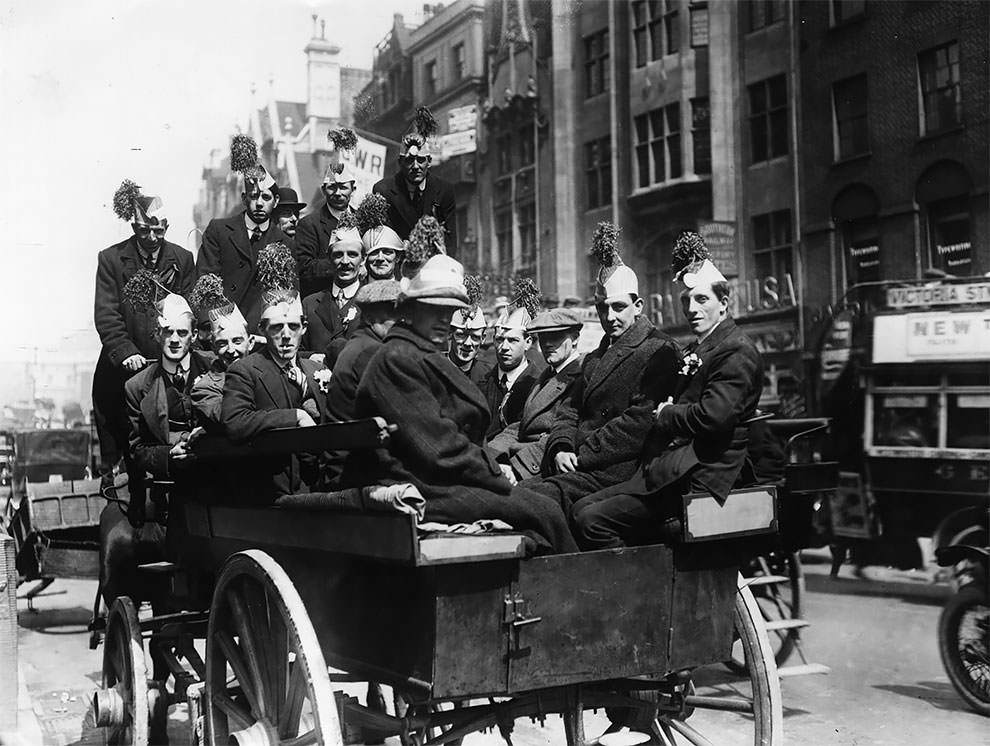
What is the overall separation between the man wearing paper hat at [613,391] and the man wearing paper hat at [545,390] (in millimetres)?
358

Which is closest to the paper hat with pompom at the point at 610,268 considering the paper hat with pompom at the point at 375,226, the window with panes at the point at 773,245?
the paper hat with pompom at the point at 375,226

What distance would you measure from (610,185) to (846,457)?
13.0 meters

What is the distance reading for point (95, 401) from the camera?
22.5ft

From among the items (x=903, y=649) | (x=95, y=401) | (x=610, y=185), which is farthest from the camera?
(x=610, y=185)

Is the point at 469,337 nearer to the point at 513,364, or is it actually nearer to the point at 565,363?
the point at 513,364

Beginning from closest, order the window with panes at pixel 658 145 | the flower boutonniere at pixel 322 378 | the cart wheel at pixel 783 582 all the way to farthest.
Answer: the flower boutonniere at pixel 322 378
the cart wheel at pixel 783 582
the window with panes at pixel 658 145

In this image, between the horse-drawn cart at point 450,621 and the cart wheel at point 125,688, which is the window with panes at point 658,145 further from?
the horse-drawn cart at point 450,621

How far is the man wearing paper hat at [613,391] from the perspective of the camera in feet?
14.9

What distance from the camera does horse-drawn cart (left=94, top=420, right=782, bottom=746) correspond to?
10.8ft

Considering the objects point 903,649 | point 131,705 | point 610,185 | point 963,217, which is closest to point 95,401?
point 131,705

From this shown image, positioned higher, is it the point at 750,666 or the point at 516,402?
the point at 516,402

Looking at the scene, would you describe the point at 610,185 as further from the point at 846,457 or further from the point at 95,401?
the point at 95,401

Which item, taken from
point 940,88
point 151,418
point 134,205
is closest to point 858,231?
point 940,88

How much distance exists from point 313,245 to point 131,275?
1079 millimetres
